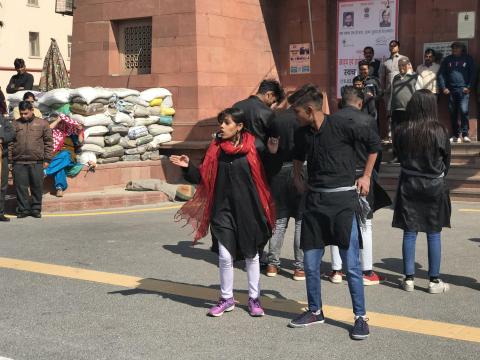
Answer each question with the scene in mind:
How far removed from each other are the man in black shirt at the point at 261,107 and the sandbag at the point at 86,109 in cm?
640

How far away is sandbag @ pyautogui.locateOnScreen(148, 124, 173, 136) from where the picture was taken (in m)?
14.6

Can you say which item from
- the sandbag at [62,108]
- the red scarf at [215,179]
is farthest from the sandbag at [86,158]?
the red scarf at [215,179]

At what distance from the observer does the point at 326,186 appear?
211 inches

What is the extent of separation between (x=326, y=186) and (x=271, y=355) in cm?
121

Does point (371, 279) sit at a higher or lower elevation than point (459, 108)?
lower

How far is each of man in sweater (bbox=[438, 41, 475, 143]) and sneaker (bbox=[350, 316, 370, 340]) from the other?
8884mm

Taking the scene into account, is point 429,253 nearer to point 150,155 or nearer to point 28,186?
point 28,186

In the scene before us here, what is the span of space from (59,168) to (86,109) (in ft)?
4.28

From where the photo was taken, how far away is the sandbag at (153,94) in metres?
14.7

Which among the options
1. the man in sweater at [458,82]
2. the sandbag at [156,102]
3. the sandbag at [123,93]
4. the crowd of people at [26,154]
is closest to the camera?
the crowd of people at [26,154]

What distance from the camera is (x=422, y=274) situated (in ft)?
24.1

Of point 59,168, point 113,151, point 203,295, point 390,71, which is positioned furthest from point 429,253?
point 113,151

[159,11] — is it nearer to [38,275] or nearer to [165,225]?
[165,225]

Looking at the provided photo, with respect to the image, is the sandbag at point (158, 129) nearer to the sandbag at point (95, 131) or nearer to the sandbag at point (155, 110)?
the sandbag at point (155, 110)
